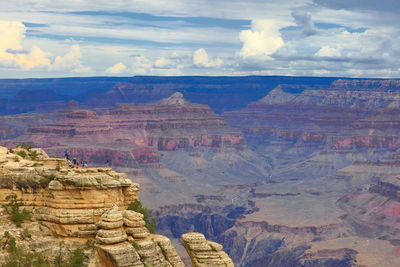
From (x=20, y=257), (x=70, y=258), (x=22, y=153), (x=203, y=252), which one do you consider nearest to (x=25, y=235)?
(x=20, y=257)

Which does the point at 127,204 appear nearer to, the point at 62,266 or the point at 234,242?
the point at 62,266

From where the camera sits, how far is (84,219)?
36594mm

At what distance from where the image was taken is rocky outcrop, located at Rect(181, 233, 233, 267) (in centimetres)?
3694

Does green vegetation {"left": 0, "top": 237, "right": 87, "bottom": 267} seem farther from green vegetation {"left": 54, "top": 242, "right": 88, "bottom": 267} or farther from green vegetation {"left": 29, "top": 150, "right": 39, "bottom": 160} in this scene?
green vegetation {"left": 29, "top": 150, "right": 39, "bottom": 160}

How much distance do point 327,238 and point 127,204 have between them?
5442 inches

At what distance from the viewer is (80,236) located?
1437 inches

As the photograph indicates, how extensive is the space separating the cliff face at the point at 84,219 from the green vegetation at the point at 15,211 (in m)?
0.13

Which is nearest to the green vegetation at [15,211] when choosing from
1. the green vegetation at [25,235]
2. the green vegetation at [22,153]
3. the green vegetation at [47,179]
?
the green vegetation at [25,235]

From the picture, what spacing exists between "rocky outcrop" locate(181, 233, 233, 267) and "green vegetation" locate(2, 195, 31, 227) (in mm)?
8245

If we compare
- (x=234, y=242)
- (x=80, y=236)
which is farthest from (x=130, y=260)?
(x=234, y=242)

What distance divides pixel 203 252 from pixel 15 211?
990cm

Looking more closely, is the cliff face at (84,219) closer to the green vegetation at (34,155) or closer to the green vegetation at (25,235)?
the green vegetation at (25,235)

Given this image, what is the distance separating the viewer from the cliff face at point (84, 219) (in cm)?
3541

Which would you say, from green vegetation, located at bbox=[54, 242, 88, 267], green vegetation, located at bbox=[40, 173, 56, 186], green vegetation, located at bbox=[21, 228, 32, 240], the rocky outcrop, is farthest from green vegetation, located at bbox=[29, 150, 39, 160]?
the rocky outcrop
